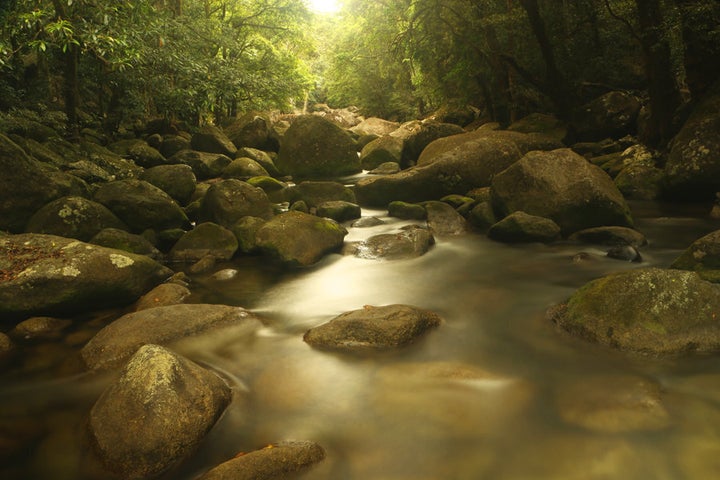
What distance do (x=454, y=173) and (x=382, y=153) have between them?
681cm

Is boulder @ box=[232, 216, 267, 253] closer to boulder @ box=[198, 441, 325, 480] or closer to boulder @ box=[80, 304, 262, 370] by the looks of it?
boulder @ box=[80, 304, 262, 370]

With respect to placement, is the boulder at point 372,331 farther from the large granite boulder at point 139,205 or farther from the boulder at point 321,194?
the boulder at point 321,194

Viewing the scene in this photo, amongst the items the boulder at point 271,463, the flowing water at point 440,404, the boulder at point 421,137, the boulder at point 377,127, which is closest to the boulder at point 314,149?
the boulder at point 421,137

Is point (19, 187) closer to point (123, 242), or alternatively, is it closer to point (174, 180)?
point (123, 242)

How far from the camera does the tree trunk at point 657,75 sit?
35.3 ft

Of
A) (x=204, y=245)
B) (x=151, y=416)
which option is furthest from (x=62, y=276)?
(x=151, y=416)

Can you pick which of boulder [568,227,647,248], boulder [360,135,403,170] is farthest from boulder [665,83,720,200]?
boulder [360,135,403,170]

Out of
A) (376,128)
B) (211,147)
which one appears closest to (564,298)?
(211,147)

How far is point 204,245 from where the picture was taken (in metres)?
8.05

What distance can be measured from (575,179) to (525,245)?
57.4 inches

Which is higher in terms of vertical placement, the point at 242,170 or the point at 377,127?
the point at 377,127

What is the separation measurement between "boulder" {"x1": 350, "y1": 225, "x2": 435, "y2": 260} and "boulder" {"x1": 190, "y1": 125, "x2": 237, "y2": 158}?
11565 millimetres

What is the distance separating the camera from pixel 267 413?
3.68 metres

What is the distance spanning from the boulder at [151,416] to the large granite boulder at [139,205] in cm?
589
